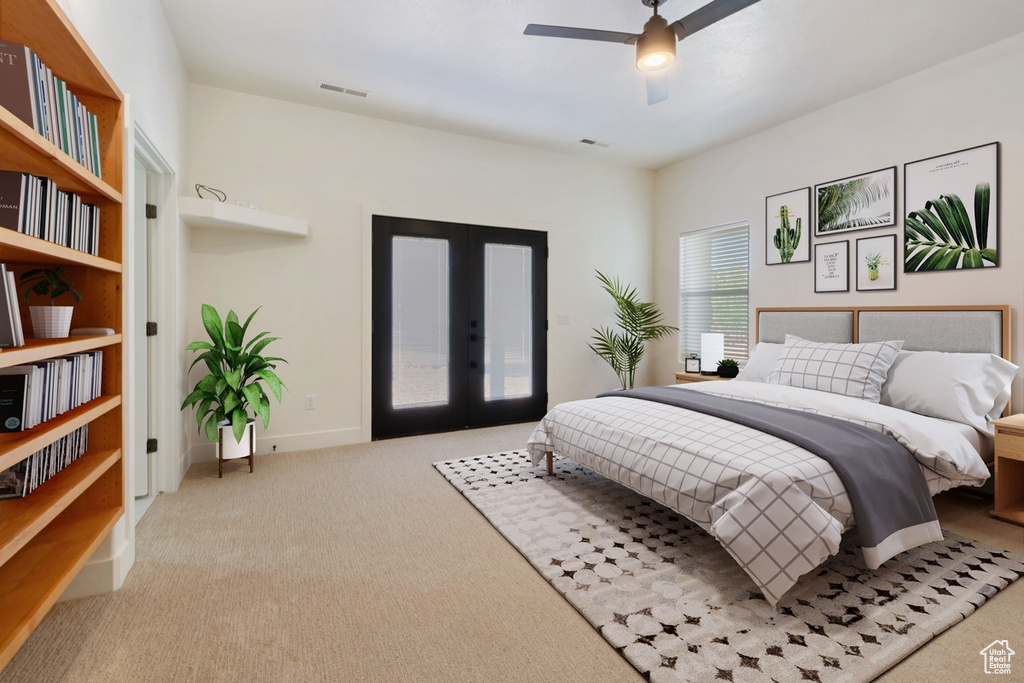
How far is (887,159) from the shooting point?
3.54 meters

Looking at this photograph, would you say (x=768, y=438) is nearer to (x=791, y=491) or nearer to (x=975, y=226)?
(x=791, y=491)

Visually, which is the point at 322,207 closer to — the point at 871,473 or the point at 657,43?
the point at 657,43

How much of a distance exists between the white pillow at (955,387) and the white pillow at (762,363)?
779 millimetres


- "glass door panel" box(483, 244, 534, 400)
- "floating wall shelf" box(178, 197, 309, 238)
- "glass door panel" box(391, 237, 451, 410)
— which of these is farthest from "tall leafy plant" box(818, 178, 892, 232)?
"floating wall shelf" box(178, 197, 309, 238)

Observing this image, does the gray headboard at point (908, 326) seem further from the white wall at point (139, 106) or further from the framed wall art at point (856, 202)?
the white wall at point (139, 106)

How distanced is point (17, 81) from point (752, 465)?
2.62m

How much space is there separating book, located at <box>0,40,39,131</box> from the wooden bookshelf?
11 centimetres

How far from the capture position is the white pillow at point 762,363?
372 centimetres

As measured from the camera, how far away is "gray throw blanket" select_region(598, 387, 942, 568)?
188 centimetres

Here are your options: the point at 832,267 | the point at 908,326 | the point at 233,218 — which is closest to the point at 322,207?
the point at 233,218

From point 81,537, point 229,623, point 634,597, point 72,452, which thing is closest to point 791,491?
point 634,597

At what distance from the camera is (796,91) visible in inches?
143

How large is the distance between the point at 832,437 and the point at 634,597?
1101 millimetres

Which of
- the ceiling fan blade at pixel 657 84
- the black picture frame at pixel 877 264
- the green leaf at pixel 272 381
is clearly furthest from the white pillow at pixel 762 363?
the green leaf at pixel 272 381
